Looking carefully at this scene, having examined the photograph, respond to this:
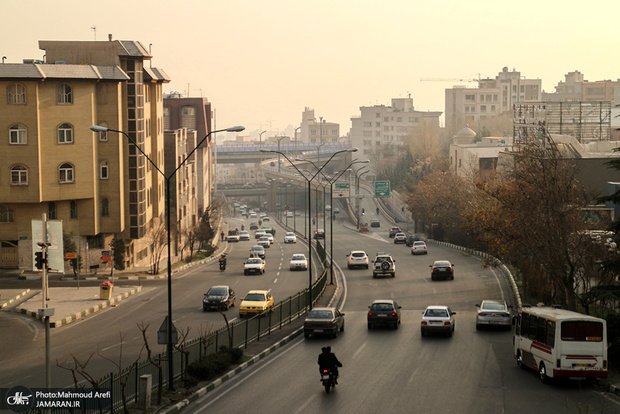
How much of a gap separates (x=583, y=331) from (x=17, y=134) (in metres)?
43.4

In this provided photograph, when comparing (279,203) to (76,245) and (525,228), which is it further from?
(525,228)

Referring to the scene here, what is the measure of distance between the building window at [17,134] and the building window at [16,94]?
5.23 ft

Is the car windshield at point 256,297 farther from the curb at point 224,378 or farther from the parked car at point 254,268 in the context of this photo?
the parked car at point 254,268

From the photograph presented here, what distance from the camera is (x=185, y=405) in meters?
20.4

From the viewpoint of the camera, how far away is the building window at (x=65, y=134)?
56.8 m

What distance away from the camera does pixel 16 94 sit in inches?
2149

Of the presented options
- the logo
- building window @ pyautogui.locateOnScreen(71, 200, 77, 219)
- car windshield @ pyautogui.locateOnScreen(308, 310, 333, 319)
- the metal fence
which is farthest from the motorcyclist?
building window @ pyautogui.locateOnScreen(71, 200, 77, 219)

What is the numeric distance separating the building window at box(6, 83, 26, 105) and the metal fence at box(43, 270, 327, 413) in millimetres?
24888

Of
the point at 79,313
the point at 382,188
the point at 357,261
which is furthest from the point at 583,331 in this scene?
the point at 382,188

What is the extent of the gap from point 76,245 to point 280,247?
33.8 meters

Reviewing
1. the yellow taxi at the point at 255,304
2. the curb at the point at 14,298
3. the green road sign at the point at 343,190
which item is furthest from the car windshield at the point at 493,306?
the green road sign at the point at 343,190

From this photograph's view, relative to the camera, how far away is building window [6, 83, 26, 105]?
2141 inches

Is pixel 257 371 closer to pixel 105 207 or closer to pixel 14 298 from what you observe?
pixel 14 298

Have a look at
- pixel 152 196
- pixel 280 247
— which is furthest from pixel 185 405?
pixel 280 247
